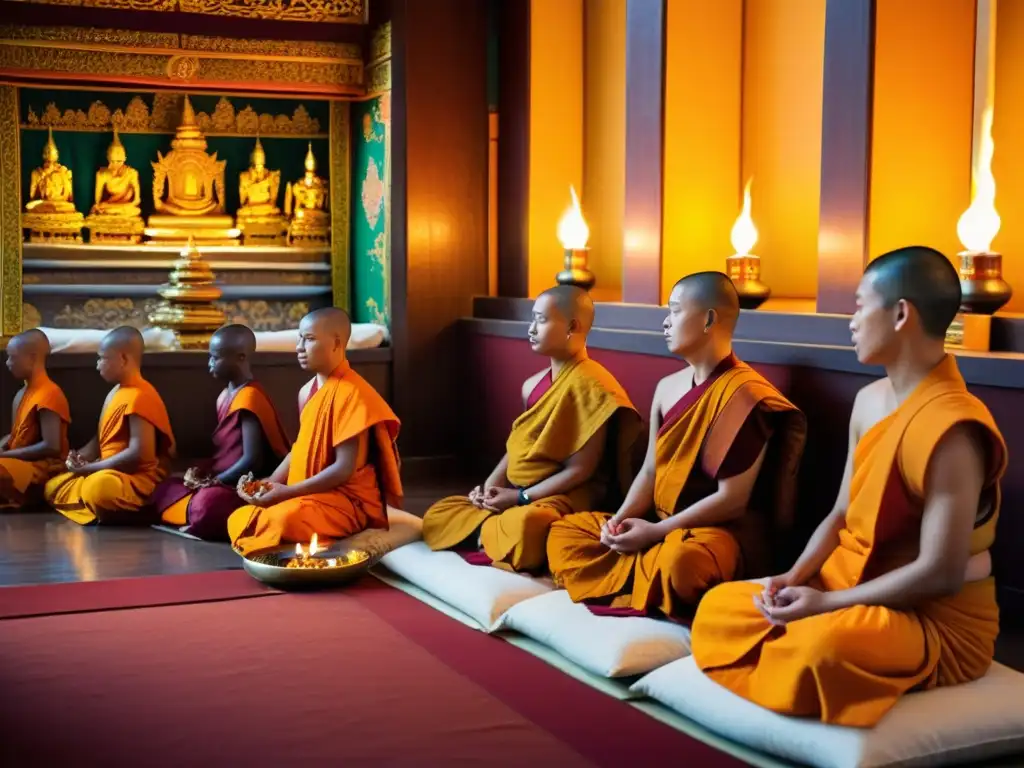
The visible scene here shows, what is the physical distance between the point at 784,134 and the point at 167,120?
4433mm

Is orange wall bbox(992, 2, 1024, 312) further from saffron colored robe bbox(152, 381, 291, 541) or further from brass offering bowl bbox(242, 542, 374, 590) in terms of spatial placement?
saffron colored robe bbox(152, 381, 291, 541)

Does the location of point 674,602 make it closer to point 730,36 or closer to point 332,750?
point 332,750

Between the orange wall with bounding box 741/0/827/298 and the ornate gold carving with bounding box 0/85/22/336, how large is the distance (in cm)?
475

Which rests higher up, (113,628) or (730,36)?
(730,36)

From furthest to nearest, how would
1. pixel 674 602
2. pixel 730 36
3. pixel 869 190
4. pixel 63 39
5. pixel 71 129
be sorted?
pixel 71 129, pixel 63 39, pixel 730 36, pixel 869 190, pixel 674 602

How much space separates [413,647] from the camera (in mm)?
4211

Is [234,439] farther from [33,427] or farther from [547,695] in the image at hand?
[547,695]

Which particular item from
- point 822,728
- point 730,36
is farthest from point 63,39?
point 822,728

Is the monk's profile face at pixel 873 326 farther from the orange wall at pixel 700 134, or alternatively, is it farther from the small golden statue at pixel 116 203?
the small golden statue at pixel 116 203

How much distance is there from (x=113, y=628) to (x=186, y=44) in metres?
5.01

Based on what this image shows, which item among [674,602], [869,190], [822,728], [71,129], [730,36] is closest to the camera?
[822,728]

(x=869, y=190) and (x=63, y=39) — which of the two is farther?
(x=63, y=39)

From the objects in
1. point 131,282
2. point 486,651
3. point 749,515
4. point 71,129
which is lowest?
point 486,651

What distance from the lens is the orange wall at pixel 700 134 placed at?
264 inches
